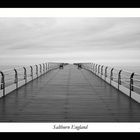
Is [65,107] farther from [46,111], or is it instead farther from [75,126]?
[75,126]

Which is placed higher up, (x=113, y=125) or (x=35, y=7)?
(x=35, y=7)

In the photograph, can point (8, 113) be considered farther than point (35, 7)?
Yes

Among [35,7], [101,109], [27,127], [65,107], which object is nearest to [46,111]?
[65,107]

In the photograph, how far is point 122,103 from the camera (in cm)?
1452

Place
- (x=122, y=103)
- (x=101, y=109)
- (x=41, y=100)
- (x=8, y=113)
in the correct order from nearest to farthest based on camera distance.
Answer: (x=8, y=113) → (x=101, y=109) → (x=122, y=103) → (x=41, y=100)

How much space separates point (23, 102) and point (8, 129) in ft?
18.4

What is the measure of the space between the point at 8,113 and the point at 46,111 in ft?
4.50

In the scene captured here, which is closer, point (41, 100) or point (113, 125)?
point (113, 125)
